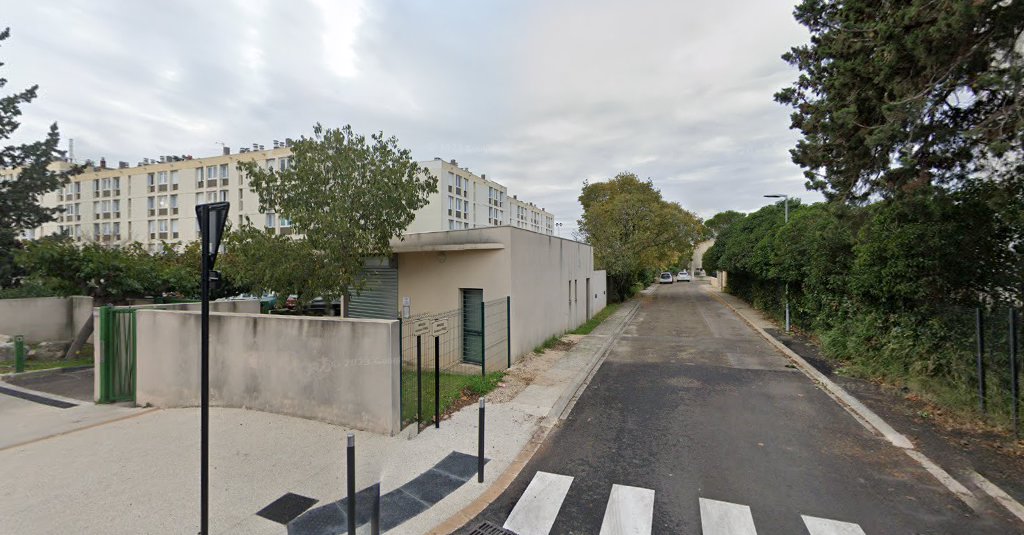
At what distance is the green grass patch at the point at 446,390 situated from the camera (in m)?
6.34

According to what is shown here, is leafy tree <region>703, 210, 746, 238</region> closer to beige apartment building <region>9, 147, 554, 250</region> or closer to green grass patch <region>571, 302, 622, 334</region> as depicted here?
beige apartment building <region>9, 147, 554, 250</region>

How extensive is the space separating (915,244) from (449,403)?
858cm

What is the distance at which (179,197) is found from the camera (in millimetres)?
43344

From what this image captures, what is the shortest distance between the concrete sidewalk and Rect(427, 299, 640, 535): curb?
0.04 m

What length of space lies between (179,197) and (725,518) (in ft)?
182

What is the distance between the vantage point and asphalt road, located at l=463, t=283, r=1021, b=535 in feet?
12.5

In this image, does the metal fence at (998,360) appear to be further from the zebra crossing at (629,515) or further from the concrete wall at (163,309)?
the concrete wall at (163,309)

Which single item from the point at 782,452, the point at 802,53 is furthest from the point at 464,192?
the point at 782,452

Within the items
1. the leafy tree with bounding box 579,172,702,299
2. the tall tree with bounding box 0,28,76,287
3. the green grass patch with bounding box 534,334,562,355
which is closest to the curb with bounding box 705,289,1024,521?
the green grass patch with bounding box 534,334,562,355

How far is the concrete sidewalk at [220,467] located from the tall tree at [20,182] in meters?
13.8

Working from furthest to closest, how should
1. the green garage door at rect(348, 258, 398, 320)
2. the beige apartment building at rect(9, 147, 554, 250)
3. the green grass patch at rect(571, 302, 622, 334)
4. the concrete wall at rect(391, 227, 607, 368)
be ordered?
the beige apartment building at rect(9, 147, 554, 250) → the green grass patch at rect(571, 302, 622, 334) → the green garage door at rect(348, 258, 398, 320) → the concrete wall at rect(391, 227, 607, 368)

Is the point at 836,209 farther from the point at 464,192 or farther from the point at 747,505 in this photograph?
the point at 464,192

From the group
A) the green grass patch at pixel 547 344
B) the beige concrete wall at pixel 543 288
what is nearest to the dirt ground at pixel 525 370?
the green grass patch at pixel 547 344

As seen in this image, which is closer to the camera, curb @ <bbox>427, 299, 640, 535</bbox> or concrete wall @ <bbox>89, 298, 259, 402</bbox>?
curb @ <bbox>427, 299, 640, 535</bbox>
